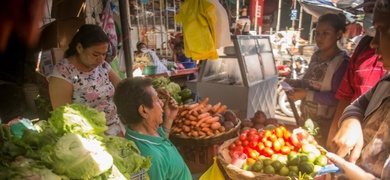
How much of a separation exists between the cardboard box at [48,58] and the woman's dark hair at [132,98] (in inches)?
121

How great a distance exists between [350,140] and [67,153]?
1.72 metres

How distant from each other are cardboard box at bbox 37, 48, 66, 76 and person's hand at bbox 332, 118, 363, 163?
179 inches

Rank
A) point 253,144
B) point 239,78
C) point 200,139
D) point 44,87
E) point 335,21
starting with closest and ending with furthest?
point 253,144
point 335,21
point 200,139
point 44,87
point 239,78

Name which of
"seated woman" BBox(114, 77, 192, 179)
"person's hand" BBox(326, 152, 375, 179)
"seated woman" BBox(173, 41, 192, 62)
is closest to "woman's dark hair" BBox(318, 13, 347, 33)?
"person's hand" BBox(326, 152, 375, 179)

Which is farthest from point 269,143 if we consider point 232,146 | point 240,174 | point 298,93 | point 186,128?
point 186,128

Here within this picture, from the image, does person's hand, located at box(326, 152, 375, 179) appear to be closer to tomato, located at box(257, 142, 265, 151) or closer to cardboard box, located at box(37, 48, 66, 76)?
tomato, located at box(257, 142, 265, 151)

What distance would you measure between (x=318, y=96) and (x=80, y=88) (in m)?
2.73

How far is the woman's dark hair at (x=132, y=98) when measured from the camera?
2062 mm

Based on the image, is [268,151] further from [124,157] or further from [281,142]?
[124,157]

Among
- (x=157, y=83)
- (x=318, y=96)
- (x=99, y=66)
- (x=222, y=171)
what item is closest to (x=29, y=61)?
(x=157, y=83)

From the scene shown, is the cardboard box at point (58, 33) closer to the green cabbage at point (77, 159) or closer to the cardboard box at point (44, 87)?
the cardboard box at point (44, 87)

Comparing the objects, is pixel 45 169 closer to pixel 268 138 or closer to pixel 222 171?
pixel 222 171

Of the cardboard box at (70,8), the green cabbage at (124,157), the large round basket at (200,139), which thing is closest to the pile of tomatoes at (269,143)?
the large round basket at (200,139)

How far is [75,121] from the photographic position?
56.8 inches
